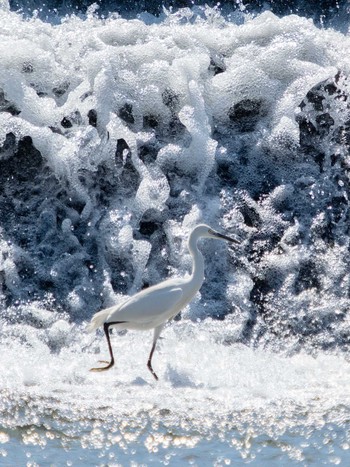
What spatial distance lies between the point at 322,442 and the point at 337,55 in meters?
5.48

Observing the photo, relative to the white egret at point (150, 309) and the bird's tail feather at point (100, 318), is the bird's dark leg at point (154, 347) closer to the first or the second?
the white egret at point (150, 309)

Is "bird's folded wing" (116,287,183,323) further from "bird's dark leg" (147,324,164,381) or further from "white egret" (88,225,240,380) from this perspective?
"bird's dark leg" (147,324,164,381)

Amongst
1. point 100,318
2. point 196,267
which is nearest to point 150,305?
point 100,318

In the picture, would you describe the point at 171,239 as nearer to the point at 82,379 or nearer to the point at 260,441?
the point at 82,379

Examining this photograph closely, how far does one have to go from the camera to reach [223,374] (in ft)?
21.3

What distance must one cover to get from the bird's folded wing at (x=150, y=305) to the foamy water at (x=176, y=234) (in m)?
0.36

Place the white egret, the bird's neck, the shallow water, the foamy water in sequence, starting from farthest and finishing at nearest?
the bird's neck < the white egret < the foamy water < the shallow water

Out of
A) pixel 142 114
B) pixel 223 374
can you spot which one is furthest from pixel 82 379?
pixel 142 114

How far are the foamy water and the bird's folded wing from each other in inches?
14.4

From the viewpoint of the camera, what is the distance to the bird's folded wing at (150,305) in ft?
20.9

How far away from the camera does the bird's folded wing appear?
6375 mm

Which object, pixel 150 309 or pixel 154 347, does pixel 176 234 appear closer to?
pixel 154 347

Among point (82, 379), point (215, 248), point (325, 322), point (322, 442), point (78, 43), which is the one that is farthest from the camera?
point (78, 43)

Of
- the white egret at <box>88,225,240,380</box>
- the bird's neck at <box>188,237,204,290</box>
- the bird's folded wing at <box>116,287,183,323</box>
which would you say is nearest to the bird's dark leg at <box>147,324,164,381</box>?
the white egret at <box>88,225,240,380</box>
